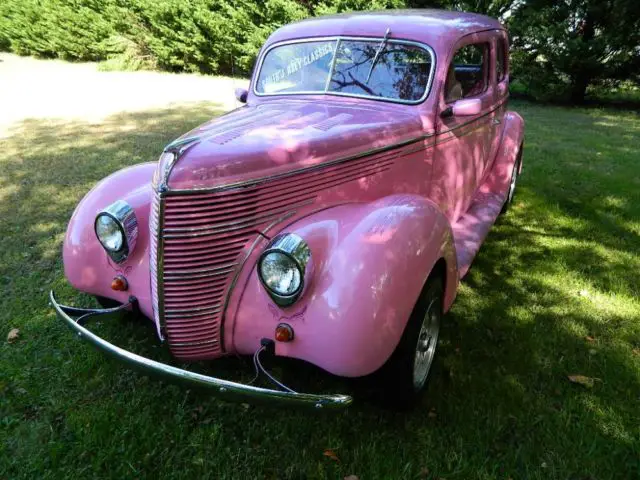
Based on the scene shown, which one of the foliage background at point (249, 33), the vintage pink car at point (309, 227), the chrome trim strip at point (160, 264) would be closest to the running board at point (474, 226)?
the vintage pink car at point (309, 227)

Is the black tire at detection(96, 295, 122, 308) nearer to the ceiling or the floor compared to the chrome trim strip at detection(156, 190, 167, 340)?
nearer to the floor

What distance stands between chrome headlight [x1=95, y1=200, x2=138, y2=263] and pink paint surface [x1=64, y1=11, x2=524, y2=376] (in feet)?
0.20

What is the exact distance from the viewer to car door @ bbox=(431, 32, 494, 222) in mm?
3322

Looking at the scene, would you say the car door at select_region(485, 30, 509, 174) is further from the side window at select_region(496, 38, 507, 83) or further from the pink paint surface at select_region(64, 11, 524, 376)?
the pink paint surface at select_region(64, 11, 524, 376)

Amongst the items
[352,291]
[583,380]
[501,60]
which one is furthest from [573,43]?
[352,291]

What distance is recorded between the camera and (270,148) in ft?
7.72

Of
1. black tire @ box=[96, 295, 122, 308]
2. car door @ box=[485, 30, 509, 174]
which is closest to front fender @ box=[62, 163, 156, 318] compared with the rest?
black tire @ box=[96, 295, 122, 308]

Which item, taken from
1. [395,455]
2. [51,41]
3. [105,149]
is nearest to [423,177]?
[395,455]

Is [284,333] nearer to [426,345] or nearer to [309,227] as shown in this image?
[309,227]

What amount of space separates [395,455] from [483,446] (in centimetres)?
43

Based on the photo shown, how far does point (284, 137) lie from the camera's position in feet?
8.09

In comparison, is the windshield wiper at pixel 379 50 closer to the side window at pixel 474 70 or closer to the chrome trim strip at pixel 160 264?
the side window at pixel 474 70

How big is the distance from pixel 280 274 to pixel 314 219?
0.39m

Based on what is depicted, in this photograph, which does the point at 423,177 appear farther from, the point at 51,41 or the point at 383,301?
the point at 51,41
